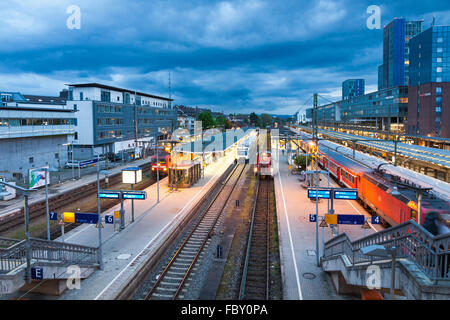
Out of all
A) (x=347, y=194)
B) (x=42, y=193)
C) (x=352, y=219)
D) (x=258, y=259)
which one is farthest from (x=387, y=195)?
(x=42, y=193)

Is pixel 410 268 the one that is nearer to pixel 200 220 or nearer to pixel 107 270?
pixel 107 270

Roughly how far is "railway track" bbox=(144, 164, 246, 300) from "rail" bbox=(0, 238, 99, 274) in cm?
353

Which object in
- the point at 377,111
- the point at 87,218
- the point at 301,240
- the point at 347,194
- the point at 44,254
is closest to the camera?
the point at 44,254

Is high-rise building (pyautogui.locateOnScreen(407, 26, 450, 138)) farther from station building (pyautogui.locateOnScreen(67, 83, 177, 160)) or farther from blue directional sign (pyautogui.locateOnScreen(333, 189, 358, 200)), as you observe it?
blue directional sign (pyautogui.locateOnScreen(333, 189, 358, 200))

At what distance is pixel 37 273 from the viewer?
12.0m

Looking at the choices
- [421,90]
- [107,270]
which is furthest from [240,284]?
[421,90]

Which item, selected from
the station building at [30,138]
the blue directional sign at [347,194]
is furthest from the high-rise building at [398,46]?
the blue directional sign at [347,194]

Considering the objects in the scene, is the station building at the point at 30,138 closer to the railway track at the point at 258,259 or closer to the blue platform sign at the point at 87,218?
the blue platform sign at the point at 87,218

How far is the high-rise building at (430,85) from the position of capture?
67.9 metres

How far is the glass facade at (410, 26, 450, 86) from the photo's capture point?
85019 millimetres

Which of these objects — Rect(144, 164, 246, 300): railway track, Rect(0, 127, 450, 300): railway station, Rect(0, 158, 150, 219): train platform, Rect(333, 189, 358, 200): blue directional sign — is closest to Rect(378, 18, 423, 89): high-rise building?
Rect(0, 127, 450, 300): railway station

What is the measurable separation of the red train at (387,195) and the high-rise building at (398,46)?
13846cm

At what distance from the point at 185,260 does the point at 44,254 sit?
673 centimetres

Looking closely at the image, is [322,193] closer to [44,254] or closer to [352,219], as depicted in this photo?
[352,219]
